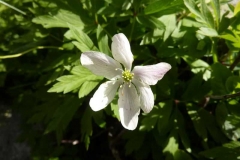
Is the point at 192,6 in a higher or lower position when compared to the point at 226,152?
higher

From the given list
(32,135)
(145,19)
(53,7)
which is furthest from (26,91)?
(145,19)

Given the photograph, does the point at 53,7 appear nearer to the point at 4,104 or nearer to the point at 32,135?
the point at 32,135

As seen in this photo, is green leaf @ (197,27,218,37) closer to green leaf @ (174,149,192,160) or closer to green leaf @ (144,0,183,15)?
green leaf @ (144,0,183,15)

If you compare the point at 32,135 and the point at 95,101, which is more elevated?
the point at 95,101

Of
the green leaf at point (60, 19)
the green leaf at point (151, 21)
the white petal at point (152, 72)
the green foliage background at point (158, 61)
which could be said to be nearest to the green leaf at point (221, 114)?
the green foliage background at point (158, 61)

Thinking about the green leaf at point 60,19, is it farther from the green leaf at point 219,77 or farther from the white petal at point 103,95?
the green leaf at point 219,77

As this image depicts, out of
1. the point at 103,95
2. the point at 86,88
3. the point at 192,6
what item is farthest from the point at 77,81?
the point at 192,6

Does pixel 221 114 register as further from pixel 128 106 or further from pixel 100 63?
pixel 100 63

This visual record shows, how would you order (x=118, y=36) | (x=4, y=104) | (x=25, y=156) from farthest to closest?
(x=4, y=104), (x=25, y=156), (x=118, y=36)
